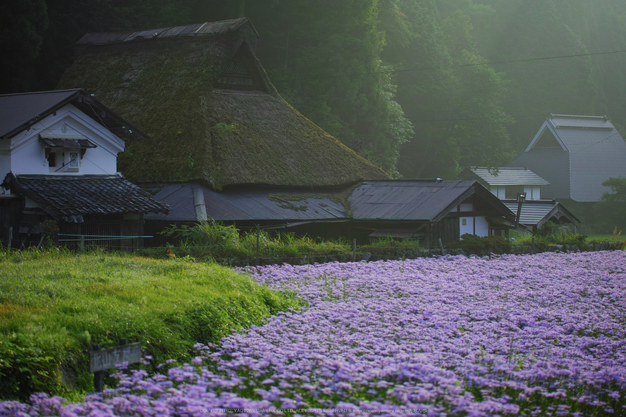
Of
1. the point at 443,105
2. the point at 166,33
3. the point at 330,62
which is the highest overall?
the point at 443,105

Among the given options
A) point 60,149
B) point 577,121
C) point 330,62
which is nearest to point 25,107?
point 60,149

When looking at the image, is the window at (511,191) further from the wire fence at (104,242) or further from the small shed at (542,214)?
the wire fence at (104,242)

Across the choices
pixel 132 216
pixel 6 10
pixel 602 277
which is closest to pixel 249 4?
pixel 6 10

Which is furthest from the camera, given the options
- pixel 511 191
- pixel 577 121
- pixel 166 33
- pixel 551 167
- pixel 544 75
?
pixel 544 75

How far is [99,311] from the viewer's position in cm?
886

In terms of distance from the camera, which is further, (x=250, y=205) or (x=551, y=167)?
(x=551, y=167)

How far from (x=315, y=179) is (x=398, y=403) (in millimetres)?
20421

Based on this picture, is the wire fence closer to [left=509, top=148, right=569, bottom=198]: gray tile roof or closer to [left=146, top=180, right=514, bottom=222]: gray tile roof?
[left=146, top=180, right=514, bottom=222]: gray tile roof

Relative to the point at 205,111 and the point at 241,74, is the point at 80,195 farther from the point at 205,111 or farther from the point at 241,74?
the point at 241,74

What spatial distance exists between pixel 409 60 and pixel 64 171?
41519 millimetres

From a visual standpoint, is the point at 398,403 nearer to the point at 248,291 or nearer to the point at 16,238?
the point at 248,291

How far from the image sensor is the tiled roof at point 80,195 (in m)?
18.1

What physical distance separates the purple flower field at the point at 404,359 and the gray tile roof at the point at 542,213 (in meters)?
18.1

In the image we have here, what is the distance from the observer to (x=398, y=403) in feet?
21.8
